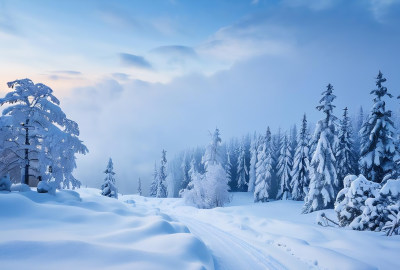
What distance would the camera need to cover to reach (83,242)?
6691mm

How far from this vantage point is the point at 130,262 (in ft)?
20.5

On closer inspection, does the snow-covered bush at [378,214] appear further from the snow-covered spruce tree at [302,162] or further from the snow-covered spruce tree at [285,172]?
the snow-covered spruce tree at [285,172]

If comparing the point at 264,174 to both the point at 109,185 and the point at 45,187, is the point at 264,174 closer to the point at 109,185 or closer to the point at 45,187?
the point at 109,185

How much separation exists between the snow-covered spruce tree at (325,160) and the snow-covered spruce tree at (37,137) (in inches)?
1051

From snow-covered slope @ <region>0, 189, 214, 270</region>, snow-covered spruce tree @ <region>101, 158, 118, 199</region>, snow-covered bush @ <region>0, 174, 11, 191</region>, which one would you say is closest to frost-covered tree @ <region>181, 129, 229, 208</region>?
snow-covered spruce tree @ <region>101, 158, 118, 199</region>

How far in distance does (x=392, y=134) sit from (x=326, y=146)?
669cm

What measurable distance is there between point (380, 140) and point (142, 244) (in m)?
29.1

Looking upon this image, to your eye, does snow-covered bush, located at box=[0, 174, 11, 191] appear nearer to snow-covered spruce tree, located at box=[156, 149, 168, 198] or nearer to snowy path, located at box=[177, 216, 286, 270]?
snowy path, located at box=[177, 216, 286, 270]

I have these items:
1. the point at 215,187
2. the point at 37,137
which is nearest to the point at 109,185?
the point at 215,187

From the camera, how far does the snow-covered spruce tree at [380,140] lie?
26.1m

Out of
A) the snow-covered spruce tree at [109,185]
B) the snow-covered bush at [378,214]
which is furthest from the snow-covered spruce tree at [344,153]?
the snow-covered spruce tree at [109,185]

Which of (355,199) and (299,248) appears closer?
(299,248)

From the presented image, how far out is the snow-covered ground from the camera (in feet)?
19.7

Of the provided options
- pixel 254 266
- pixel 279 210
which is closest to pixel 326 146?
pixel 279 210
